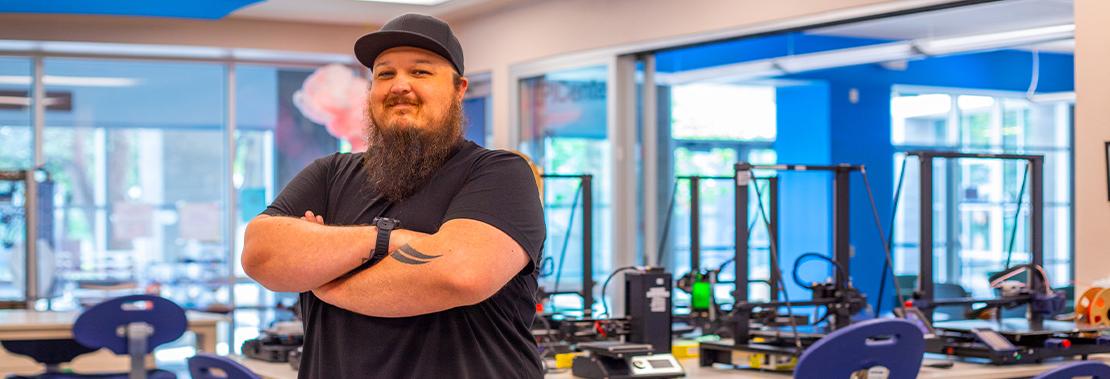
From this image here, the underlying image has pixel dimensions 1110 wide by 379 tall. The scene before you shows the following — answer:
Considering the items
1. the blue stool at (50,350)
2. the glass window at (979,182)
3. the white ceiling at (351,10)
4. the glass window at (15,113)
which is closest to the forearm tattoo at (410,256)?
the blue stool at (50,350)

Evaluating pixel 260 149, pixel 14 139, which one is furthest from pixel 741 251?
pixel 14 139

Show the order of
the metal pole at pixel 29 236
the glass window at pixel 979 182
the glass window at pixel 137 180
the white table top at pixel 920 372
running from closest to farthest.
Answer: the white table top at pixel 920 372
the metal pole at pixel 29 236
the glass window at pixel 137 180
the glass window at pixel 979 182

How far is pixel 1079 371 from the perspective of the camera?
9.14ft

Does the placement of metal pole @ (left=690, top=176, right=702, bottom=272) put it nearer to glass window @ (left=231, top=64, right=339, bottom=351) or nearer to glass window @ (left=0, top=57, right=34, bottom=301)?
glass window @ (left=231, top=64, right=339, bottom=351)

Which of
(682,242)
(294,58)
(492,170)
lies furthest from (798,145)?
(492,170)

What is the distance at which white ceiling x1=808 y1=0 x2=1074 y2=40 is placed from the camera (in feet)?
24.9

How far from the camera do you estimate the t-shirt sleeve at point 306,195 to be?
1920 mm

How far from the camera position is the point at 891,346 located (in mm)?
3340

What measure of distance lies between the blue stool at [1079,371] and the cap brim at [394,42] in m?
1.65

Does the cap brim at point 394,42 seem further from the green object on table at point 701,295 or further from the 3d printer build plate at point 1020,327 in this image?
the green object on table at point 701,295

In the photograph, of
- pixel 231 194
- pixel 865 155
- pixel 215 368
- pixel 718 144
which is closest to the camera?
pixel 215 368

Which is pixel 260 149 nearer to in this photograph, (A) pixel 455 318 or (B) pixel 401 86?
(B) pixel 401 86

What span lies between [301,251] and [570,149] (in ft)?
19.1

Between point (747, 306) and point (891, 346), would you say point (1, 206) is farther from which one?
point (891, 346)
